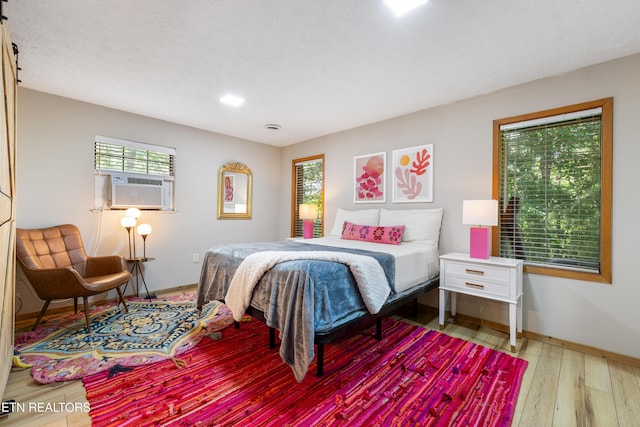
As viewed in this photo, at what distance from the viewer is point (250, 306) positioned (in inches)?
87.6

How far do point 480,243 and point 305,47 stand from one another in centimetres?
228

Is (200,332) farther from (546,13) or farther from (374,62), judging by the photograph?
(546,13)

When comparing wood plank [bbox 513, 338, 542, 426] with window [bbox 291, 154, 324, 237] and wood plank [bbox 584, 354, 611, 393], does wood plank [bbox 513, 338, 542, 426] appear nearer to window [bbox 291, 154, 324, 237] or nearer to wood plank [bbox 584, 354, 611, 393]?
wood plank [bbox 584, 354, 611, 393]

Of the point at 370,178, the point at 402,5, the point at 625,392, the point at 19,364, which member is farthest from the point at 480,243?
the point at 19,364

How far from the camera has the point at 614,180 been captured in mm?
2242

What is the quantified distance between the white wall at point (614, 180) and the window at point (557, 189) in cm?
7

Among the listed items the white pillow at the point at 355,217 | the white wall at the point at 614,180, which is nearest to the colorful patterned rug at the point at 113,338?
the white pillow at the point at 355,217

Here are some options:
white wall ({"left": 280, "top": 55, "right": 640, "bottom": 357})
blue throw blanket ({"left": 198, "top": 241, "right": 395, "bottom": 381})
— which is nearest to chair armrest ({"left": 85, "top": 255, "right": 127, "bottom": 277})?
blue throw blanket ({"left": 198, "top": 241, "right": 395, "bottom": 381})

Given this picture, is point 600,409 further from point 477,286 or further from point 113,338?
point 113,338

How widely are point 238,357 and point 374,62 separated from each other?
8.59 feet

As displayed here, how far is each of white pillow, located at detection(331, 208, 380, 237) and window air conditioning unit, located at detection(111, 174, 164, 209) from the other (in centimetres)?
245

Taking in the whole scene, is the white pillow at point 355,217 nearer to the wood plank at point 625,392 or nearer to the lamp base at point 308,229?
the lamp base at point 308,229

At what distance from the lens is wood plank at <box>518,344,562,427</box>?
157 centimetres

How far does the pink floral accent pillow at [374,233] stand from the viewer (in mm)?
3188
